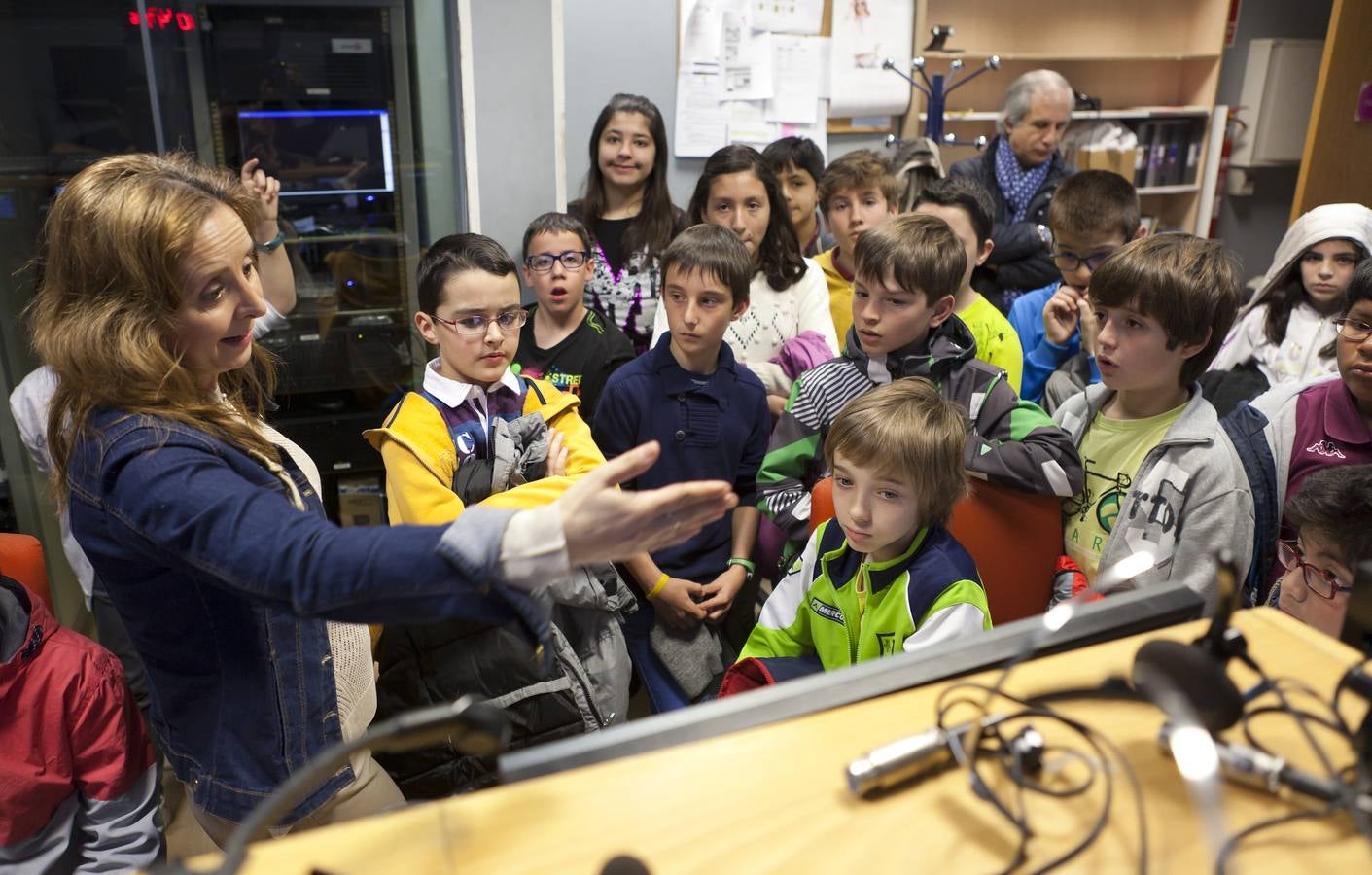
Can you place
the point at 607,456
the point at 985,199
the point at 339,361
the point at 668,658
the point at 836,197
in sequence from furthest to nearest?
the point at 339,361 → the point at 836,197 → the point at 985,199 → the point at 607,456 → the point at 668,658

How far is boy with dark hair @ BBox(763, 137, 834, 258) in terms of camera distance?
122 inches

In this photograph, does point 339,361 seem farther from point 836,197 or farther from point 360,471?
point 836,197

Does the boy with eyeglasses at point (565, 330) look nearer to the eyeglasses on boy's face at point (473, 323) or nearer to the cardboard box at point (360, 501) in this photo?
the eyeglasses on boy's face at point (473, 323)

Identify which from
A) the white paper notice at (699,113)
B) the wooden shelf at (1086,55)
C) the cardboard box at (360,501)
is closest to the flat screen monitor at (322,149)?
the cardboard box at (360,501)

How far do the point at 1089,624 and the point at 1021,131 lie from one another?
2849mm

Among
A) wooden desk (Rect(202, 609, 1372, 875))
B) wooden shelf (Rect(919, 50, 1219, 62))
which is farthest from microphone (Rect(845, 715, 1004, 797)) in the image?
wooden shelf (Rect(919, 50, 1219, 62))

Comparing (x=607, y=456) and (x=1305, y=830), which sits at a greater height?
(x=1305, y=830)

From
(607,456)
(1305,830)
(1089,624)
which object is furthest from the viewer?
(607,456)

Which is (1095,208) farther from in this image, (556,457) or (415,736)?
(415,736)

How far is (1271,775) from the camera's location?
25.2 inches

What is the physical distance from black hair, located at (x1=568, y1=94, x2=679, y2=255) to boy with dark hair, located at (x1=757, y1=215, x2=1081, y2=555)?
35.1 inches

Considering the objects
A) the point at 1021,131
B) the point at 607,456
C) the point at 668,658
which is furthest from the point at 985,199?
the point at 668,658

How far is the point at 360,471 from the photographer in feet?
10.4

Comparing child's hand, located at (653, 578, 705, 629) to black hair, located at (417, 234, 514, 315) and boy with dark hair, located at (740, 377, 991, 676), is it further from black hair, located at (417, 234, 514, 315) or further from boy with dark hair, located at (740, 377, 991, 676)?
black hair, located at (417, 234, 514, 315)
